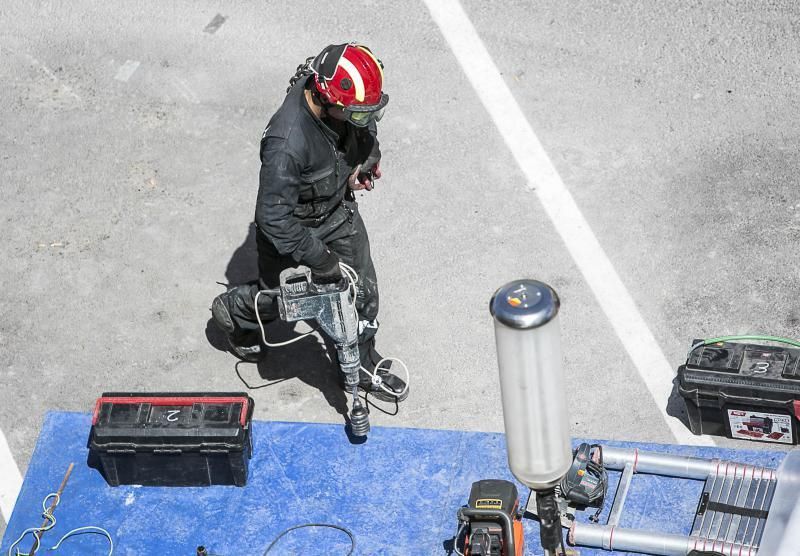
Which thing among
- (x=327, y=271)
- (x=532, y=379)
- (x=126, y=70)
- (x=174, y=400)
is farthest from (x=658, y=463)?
(x=126, y=70)

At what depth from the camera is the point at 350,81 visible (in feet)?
21.9

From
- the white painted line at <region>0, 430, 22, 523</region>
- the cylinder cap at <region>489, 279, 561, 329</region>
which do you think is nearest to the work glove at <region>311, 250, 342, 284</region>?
the white painted line at <region>0, 430, 22, 523</region>

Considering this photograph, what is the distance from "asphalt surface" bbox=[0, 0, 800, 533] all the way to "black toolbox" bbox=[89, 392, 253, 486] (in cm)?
76

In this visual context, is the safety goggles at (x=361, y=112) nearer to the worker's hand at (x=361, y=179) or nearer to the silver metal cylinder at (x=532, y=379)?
the worker's hand at (x=361, y=179)

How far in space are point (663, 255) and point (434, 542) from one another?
2.88 metres

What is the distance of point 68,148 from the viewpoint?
988 cm

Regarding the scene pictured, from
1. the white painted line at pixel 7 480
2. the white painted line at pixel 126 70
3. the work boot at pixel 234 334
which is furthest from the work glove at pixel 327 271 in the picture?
the white painted line at pixel 126 70

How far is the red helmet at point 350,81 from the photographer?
669cm

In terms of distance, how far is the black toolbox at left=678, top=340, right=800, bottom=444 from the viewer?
705 centimetres

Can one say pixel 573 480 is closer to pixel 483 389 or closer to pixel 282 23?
pixel 483 389

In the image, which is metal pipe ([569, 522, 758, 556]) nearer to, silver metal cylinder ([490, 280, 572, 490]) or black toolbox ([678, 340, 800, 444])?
black toolbox ([678, 340, 800, 444])

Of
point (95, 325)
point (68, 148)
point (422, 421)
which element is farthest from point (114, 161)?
point (422, 421)

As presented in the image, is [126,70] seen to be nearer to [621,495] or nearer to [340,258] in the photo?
[340,258]

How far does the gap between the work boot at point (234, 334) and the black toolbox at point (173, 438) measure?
29.8 inches
